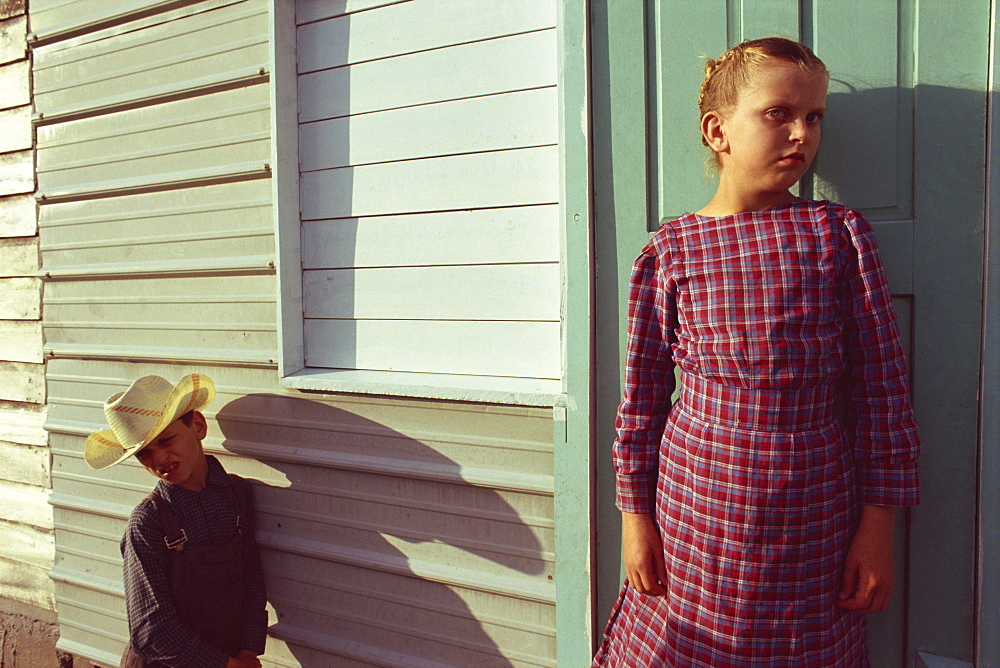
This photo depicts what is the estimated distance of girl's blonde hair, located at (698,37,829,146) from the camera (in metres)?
1.42

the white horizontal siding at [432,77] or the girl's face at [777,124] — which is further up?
the white horizontal siding at [432,77]

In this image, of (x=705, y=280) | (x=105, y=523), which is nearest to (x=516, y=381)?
(x=705, y=280)

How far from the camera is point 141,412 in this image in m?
2.33

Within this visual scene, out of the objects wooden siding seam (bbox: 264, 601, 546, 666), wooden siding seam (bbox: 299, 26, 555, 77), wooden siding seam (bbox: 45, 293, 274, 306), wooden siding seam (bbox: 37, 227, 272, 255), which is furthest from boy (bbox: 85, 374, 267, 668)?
wooden siding seam (bbox: 299, 26, 555, 77)

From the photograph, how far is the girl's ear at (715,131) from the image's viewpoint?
154cm

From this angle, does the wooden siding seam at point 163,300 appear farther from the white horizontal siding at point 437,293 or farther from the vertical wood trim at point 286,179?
the white horizontal siding at point 437,293

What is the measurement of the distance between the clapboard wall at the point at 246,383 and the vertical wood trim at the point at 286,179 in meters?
0.05

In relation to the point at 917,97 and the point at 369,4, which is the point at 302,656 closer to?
the point at 369,4

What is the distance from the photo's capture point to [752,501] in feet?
4.56

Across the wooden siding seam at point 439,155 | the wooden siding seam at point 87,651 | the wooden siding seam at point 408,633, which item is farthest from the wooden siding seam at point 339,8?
the wooden siding seam at point 87,651

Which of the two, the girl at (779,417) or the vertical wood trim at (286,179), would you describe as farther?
the vertical wood trim at (286,179)

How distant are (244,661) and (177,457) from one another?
0.78 metres

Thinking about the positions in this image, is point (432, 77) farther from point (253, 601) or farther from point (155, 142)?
point (253, 601)

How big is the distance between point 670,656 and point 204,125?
8.36 ft
